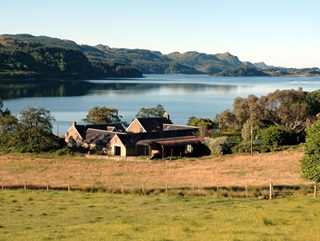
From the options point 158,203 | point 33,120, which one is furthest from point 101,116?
point 158,203

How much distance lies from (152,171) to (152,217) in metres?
23.4

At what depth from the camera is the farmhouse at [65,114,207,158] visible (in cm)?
5850

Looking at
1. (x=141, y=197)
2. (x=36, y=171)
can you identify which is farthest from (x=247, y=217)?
(x=36, y=171)

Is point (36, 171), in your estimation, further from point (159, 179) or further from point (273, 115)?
point (273, 115)

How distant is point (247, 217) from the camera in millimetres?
19266

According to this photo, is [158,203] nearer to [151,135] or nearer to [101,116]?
[151,135]

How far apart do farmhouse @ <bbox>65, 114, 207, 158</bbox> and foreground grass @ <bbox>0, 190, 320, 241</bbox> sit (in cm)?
2921

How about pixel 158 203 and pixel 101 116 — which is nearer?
pixel 158 203

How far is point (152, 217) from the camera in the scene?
2042 cm

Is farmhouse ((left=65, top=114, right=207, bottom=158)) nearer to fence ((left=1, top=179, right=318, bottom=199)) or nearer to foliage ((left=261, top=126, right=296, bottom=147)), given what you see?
foliage ((left=261, top=126, right=296, bottom=147))

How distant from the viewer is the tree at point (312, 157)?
2691 cm

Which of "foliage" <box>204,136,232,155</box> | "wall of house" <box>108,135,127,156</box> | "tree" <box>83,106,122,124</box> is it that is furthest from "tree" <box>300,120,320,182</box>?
"tree" <box>83,106,122,124</box>

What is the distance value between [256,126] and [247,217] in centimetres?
5015

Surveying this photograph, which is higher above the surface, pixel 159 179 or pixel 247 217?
pixel 247 217
